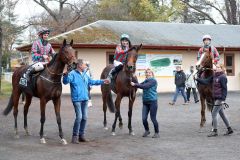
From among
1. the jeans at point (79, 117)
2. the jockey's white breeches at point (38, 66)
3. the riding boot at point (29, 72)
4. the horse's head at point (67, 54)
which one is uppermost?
the horse's head at point (67, 54)

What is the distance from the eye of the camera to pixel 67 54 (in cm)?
926

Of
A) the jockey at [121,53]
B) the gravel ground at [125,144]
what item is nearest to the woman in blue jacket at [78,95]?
the gravel ground at [125,144]

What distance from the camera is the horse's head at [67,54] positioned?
9.17 meters

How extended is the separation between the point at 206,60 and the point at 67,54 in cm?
394

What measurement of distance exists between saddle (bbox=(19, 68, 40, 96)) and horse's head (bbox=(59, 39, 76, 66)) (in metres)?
0.97

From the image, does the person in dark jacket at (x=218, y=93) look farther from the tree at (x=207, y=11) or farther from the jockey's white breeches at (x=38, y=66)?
the tree at (x=207, y=11)

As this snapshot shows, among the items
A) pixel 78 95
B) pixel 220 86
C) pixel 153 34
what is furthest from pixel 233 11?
pixel 78 95

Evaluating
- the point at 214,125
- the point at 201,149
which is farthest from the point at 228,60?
the point at 201,149

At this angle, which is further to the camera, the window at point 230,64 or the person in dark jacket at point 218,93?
the window at point 230,64

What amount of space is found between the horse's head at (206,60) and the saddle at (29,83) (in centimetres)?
430

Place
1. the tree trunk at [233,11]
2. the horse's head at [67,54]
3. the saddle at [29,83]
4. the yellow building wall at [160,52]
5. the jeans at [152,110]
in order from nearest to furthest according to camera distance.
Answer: the horse's head at [67,54]
the saddle at [29,83]
the jeans at [152,110]
the yellow building wall at [160,52]
the tree trunk at [233,11]

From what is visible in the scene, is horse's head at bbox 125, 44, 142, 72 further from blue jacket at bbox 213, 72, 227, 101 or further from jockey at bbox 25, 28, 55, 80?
blue jacket at bbox 213, 72, 227, 101

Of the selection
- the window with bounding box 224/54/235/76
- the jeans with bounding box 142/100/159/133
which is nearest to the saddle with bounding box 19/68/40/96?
the jeans with bounding box 142/100/159/133

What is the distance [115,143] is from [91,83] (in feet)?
5.19
